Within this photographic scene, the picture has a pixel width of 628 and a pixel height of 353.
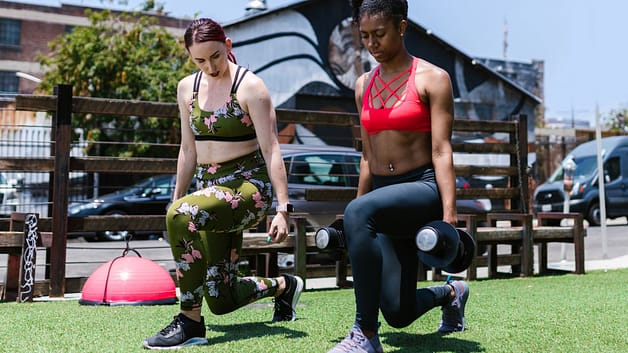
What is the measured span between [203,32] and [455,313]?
2.21 meters

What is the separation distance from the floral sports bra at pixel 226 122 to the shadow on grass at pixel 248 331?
1165 millimetres

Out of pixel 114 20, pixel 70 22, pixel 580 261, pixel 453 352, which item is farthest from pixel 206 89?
pixel 70 22

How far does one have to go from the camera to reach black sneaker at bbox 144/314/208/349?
411cm

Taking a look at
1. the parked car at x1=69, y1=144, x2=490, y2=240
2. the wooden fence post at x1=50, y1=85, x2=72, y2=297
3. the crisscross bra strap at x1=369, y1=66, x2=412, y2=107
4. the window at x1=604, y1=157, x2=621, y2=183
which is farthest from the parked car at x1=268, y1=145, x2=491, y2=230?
the window at x1=604, y1=157, x2=621, y2=183

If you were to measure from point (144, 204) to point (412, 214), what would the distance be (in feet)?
45.1

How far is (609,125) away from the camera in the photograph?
5072cm

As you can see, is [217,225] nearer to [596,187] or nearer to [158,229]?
[158,229]

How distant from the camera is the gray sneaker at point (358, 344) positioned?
12.1ft

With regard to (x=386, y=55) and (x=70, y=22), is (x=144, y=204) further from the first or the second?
(x=70, y=22)

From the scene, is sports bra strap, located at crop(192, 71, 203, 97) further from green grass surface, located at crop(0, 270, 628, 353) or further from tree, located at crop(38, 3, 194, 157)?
tree, located at crop(38, 3, 194, 157)

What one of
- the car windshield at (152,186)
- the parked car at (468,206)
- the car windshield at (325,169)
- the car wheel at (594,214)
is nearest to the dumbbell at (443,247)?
the car windshield at (325,169)

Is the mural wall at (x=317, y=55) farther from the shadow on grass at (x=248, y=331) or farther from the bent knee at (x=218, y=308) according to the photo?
the bent knee at (x=218, y=308)

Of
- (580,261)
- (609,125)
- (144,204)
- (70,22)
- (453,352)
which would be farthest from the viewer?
(609,125)

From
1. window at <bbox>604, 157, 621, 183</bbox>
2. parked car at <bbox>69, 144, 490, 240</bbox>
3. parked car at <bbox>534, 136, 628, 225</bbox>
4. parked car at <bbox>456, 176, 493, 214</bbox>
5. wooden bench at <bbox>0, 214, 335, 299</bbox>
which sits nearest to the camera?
wooden bench at <bbox>0, 214, 335, 299</bbox>
